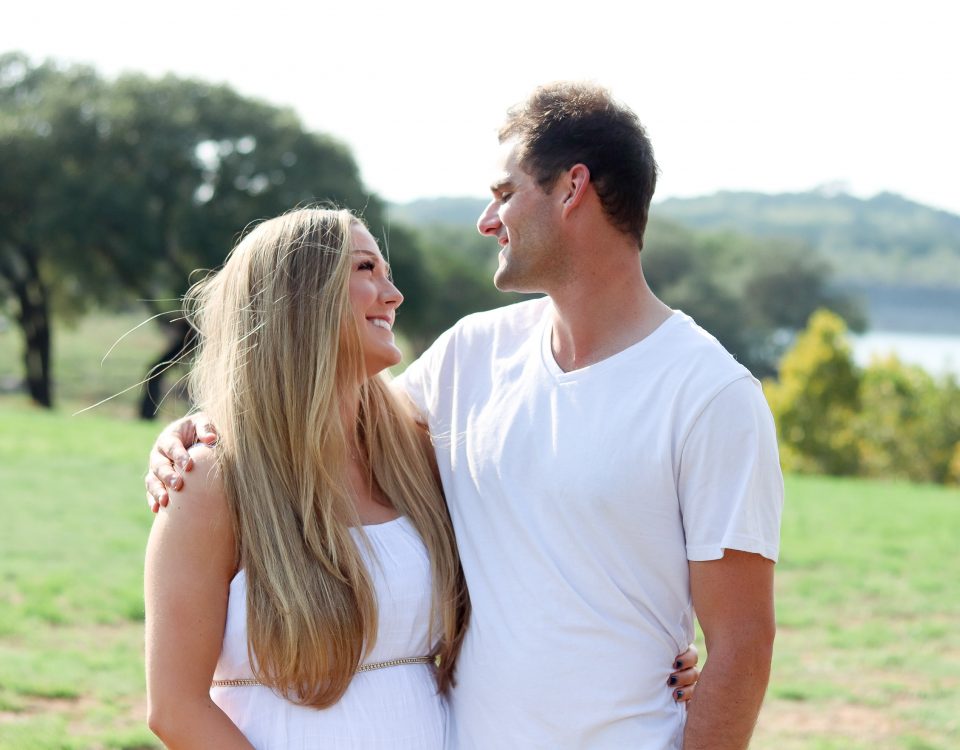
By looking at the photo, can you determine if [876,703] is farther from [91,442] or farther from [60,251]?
[60,251]

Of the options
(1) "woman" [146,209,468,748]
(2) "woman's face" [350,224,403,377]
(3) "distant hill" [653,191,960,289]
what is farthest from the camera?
(3) "distant hill" [653,191,960,289]

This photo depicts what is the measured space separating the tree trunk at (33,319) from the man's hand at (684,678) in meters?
34.3

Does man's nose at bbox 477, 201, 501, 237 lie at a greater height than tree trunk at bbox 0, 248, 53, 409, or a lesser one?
greater

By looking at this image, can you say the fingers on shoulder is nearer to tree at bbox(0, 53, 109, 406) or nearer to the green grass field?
the green grass field

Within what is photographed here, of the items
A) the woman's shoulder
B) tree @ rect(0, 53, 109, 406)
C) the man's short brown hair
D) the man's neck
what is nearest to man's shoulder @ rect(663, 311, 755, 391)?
the man's neck

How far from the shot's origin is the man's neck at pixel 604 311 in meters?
2.72

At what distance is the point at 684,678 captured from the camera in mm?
2619

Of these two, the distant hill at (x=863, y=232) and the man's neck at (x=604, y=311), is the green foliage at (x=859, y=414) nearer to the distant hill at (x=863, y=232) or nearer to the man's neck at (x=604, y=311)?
the man's neck at (x=604, y=311)

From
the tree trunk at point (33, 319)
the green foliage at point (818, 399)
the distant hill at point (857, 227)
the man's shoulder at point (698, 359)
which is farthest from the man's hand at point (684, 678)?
the distant hill at point (857, 227)

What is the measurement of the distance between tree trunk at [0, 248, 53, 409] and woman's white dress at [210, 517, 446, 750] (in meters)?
33.9

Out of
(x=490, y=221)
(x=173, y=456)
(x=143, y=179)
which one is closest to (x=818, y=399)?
(x=143, y=179)

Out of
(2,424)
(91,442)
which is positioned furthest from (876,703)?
(2,424)

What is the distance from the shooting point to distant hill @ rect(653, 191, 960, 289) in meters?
119

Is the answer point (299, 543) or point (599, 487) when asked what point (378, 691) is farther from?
point (599, 487)
